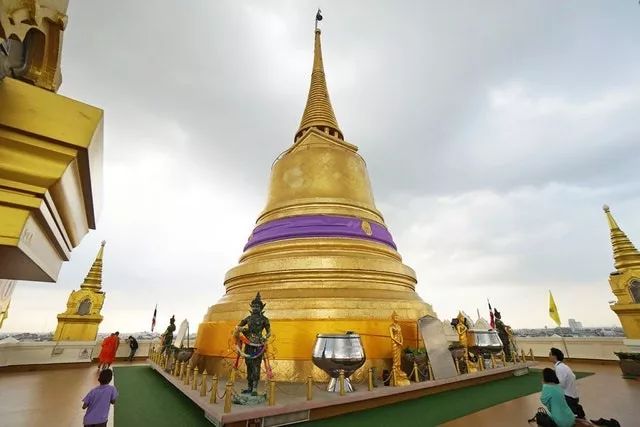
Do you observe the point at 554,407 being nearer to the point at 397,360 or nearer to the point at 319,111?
the point at 397,360

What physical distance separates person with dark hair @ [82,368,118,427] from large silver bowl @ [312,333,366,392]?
11.9 ft

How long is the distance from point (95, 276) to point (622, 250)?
77.7ft

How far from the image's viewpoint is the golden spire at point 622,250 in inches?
465

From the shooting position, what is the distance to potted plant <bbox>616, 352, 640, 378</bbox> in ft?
28.3

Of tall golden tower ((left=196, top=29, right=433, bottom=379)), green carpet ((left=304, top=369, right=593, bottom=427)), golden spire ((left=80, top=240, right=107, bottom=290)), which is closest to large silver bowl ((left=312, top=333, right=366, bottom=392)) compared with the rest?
green carpet ((left=304, top=369, right=593, bottom=427))

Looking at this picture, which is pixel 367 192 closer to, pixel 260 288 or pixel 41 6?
pixel 260 288

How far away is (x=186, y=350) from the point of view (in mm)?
8727

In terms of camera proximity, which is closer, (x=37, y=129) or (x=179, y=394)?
(x=37, y=129)

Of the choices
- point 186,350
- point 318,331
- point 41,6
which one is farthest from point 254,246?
point 41,6

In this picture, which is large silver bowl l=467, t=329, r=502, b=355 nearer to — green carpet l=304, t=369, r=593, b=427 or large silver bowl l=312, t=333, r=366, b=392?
green carpet l=304, t=369, r=593, b=427

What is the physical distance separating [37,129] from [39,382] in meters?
11.0

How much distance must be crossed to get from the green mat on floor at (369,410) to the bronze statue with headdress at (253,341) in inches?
38.1

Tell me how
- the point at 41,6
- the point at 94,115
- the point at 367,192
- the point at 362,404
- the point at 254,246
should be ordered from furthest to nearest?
the point at 367,192 → the point at 254,246 → the point at 362,404 → the point at 41,6 → the point at 94,115

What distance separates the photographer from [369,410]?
5.88 m
